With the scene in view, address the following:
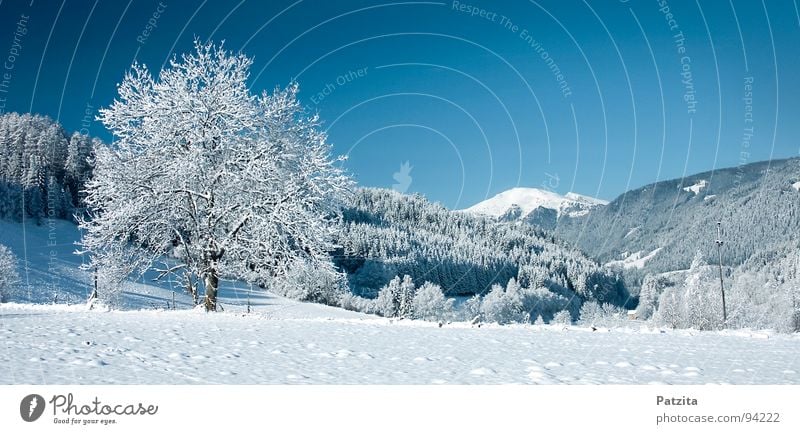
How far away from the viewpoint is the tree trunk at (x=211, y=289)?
22766 millimetres

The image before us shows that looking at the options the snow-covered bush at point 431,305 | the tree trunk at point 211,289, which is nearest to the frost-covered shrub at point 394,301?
the snow-covered bush at point 431,305

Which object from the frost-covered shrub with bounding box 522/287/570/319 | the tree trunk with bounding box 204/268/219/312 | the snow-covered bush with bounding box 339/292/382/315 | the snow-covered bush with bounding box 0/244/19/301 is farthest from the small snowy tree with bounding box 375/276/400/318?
the tree trunk with bounding box 204/268/219/312

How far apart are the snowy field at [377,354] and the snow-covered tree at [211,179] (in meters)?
5.94

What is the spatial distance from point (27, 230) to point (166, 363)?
4502 inches

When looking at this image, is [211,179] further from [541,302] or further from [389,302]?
[541,302]

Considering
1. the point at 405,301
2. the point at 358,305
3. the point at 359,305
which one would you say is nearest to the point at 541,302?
the point at 405,301

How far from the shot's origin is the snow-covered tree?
69.9ft

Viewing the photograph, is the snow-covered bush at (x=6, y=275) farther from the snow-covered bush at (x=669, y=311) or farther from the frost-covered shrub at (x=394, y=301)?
the snow-covered bush at (x=669, y=311)

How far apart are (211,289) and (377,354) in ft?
48.7

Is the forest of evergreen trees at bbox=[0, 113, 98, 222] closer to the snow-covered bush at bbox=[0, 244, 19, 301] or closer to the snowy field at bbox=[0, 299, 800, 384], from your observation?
the snow-covered bush at bbox=[0, 244, 19, 301]

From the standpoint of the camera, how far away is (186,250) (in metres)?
22.7
